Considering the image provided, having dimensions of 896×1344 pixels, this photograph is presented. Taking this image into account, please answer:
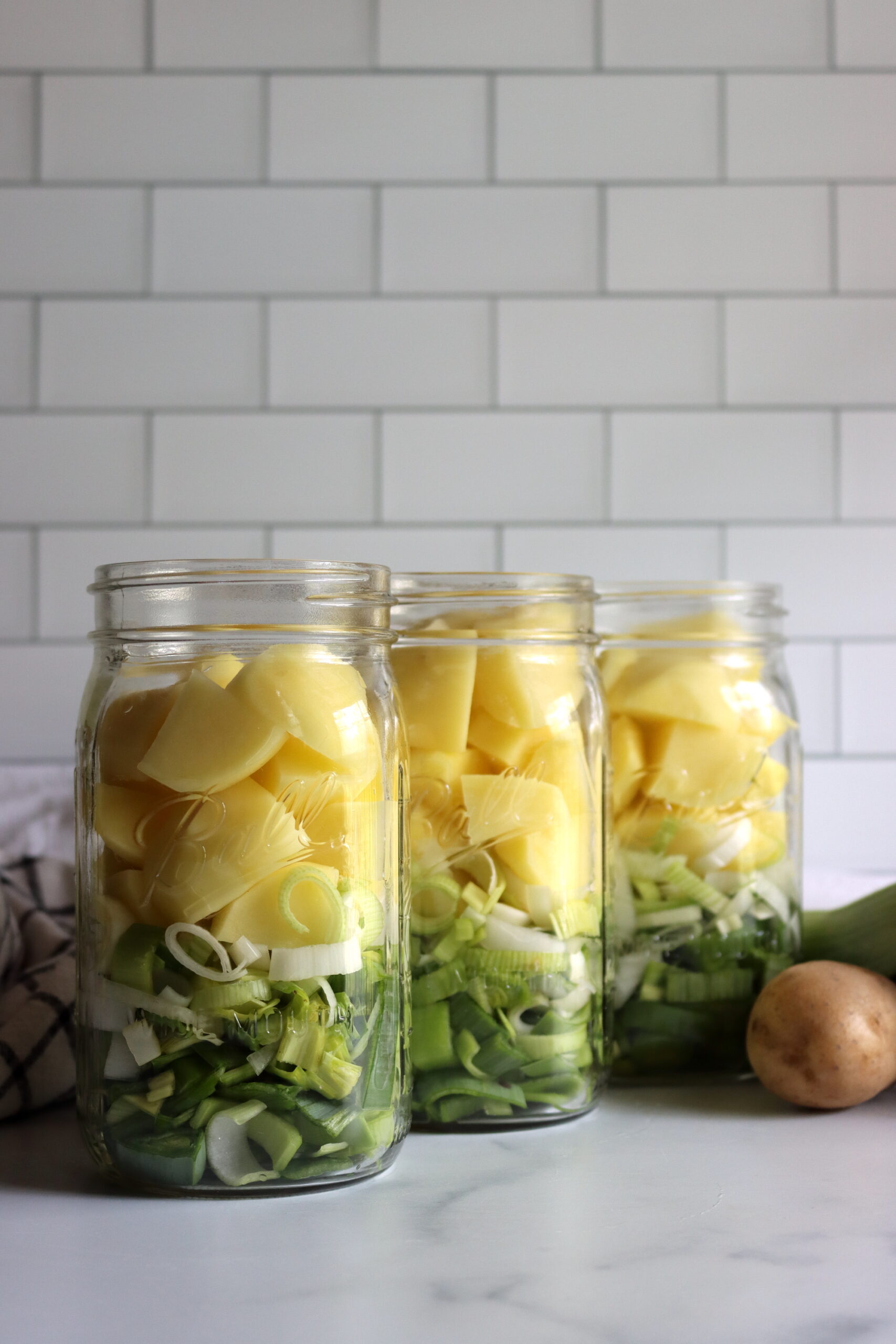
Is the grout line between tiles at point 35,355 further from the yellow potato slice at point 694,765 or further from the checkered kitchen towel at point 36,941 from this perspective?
the yellow potato slice at point 694,765

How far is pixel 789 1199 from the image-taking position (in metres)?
0.57

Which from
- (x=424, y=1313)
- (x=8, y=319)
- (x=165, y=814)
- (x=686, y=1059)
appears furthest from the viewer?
(x=8, y=319)

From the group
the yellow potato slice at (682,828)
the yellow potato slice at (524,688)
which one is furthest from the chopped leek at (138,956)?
the yellow potato slice at (682,828)

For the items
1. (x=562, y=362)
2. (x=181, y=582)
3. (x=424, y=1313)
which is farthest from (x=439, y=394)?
(x=424, y=1313)

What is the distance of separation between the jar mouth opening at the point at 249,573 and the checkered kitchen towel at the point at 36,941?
28 cm

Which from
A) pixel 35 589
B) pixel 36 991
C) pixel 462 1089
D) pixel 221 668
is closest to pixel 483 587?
pixel 221 668

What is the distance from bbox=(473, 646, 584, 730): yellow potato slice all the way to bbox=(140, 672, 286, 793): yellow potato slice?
15 centimetres

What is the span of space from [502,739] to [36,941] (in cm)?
41

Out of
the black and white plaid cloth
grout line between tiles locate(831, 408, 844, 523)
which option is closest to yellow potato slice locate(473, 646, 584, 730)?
the black and white plaid cloth

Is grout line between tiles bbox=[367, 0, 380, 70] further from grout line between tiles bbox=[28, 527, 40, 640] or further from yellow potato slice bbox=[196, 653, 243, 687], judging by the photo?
yellow potato slice bbox=[196, 653, 243, 687]

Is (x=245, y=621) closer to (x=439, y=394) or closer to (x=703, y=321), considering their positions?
(x=439, y=394)

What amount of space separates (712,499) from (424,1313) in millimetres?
913

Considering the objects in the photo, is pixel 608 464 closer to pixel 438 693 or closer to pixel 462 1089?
pixel 438 693

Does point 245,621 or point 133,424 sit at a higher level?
point 133,424
